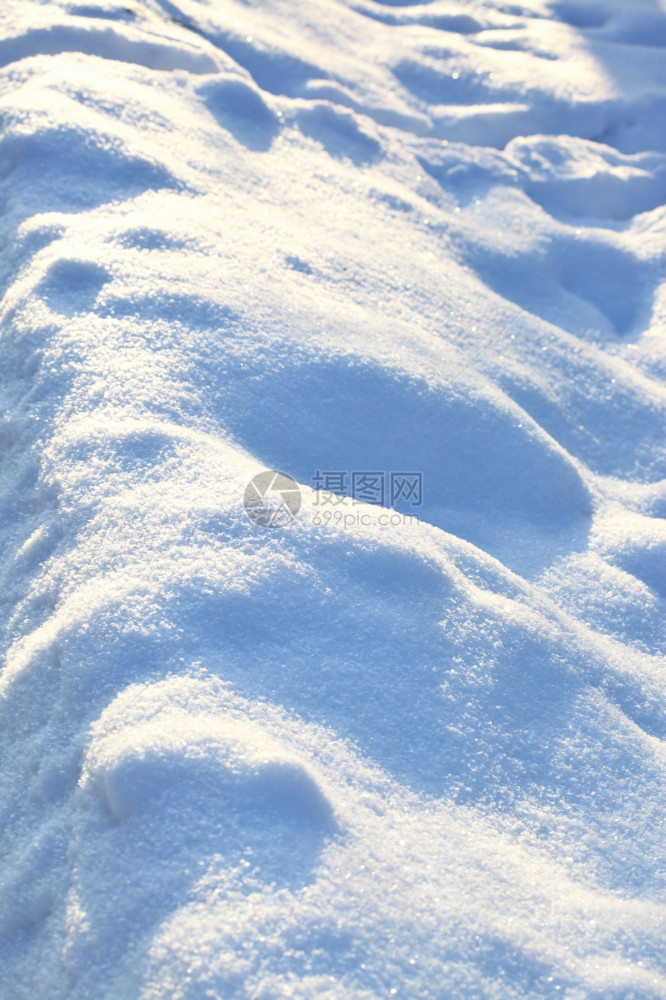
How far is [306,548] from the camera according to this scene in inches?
46.1

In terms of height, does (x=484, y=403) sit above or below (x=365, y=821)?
above

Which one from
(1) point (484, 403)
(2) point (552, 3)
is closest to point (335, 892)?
(1) point (484, 403)

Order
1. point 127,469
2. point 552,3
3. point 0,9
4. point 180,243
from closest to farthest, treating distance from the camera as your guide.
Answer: point 127,469 → point 180,243 → point 0,9 → point 552,3

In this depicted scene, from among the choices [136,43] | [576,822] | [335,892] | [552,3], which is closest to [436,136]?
[136,43]

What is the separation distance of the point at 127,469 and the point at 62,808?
506mm

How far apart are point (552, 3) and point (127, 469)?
114 inches

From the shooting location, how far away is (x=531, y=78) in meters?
2.58

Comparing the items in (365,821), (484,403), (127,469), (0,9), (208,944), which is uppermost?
(0,9)

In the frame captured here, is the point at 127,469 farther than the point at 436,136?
No

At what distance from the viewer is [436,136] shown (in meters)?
2.39

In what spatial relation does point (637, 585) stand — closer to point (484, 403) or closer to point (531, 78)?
point (484, 403)

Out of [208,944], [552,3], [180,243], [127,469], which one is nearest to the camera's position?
[208,944]

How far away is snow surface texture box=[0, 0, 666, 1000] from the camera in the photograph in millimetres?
870

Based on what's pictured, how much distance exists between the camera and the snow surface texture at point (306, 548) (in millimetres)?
870
